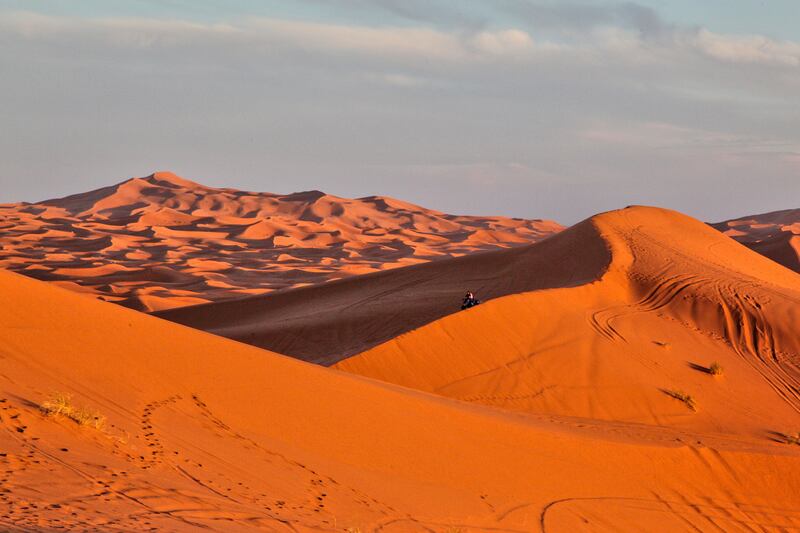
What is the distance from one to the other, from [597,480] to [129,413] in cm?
590

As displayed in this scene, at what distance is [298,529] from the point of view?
6719 mm

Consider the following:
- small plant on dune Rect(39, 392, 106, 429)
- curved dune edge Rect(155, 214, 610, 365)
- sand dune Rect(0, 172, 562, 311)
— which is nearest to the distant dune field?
small plant on dune Rect(39, 392, 106, 429)

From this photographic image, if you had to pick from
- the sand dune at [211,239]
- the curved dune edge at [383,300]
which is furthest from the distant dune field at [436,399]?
the sand dune at [211,239]

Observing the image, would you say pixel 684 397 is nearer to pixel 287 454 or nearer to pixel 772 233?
pixel 287 454

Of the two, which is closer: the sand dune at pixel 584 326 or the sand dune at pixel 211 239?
the sand dune at pixel 584 326

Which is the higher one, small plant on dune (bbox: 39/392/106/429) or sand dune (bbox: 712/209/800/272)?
small plant on dune (bbox: 39/392/106/429)

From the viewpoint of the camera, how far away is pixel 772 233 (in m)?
76.5

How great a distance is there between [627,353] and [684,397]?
249 centimetres

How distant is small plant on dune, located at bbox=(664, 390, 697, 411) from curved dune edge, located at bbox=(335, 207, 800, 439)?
0.09m

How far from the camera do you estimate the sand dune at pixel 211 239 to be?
44.2 metres

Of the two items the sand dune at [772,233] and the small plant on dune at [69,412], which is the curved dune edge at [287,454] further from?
the sand dune at [772,233]

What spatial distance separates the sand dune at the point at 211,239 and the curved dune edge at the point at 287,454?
22.8 metres

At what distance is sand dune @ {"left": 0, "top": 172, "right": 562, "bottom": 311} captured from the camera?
44.2m

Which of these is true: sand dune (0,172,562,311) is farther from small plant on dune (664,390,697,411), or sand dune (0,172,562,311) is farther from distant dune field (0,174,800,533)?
small plant on dune (664,390,697,411)
